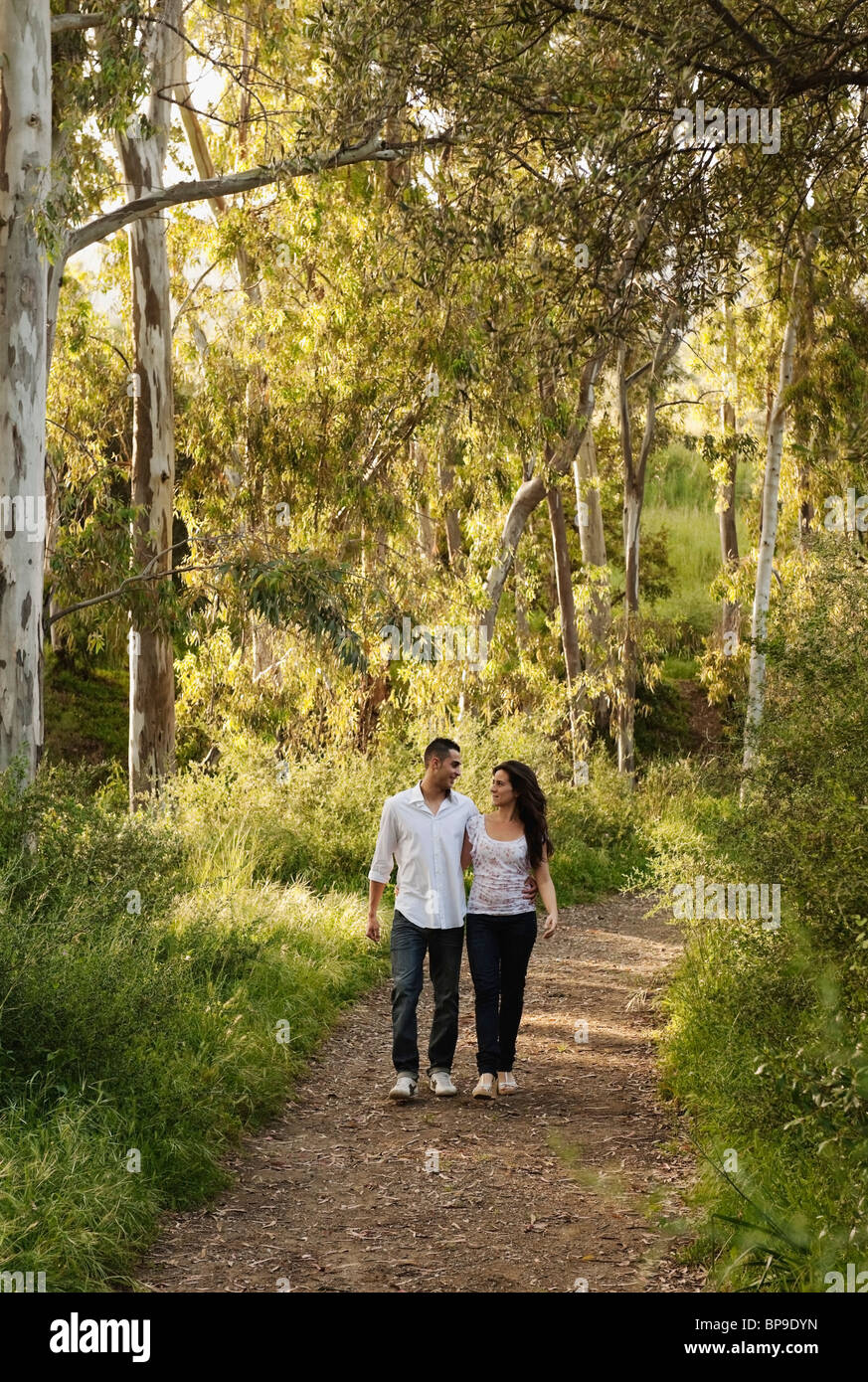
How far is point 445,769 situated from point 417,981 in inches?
44.1

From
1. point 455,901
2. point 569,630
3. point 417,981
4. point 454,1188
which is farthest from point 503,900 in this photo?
point 569,630

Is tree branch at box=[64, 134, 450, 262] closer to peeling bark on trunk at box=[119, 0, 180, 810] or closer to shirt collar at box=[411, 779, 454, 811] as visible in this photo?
peeling bark on trunk at box=[119, 0, 180, 810]

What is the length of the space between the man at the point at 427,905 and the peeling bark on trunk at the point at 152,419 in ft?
30.4

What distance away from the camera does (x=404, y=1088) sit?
285 inches

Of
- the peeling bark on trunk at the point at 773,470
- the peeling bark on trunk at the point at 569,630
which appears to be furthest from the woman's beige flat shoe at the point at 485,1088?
the peeling bark on trunk at the point at 569,630

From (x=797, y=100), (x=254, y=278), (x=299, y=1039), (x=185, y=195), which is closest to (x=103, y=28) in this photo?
(x=185, y=195)

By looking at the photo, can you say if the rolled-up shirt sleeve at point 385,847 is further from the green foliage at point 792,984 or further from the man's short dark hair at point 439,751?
the green foliage at point 792,984

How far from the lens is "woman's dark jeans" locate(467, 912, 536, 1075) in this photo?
7.20 metres

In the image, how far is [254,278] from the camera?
1952 cm

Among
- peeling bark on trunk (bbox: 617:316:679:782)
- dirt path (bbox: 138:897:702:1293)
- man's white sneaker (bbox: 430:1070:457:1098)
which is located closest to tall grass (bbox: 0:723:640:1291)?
dirt path (bbox: 138:897:702:1293)

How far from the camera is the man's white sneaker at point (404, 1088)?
725 centimetres

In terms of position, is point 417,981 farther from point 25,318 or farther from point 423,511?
point 423,511
